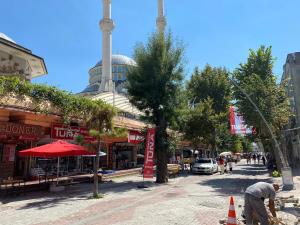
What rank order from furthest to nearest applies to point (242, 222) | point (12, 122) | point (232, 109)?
point (232, 109)
point (12, 122)
point (242, 222)

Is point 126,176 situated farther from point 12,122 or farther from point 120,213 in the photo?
point 120,213

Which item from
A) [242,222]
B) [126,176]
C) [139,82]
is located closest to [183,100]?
[139,82]

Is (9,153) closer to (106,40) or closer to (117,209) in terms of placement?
(117,209)

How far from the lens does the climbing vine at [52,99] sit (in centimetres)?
1553

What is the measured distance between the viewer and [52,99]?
17641 millimetres

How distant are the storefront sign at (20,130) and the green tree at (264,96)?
14725 mm

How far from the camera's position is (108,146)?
31.9m

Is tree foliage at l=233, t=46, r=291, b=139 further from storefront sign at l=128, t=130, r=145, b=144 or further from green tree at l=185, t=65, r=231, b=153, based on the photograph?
green tree at l=185, t=65, r=231, b=153

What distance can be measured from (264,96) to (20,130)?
1627 centimetres

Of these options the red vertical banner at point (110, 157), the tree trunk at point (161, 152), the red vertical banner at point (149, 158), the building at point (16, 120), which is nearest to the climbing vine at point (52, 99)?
the building at point (16, 120)

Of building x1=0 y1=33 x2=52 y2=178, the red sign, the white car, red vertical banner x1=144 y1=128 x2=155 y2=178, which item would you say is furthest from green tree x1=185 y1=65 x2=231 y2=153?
building x1=0 y1=33 x2=52 y2=178

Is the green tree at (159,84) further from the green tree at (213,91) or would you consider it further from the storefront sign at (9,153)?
the green tree at (213,91)

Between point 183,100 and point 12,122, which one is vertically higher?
point 183,100

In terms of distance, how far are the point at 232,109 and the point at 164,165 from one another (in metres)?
7.89
